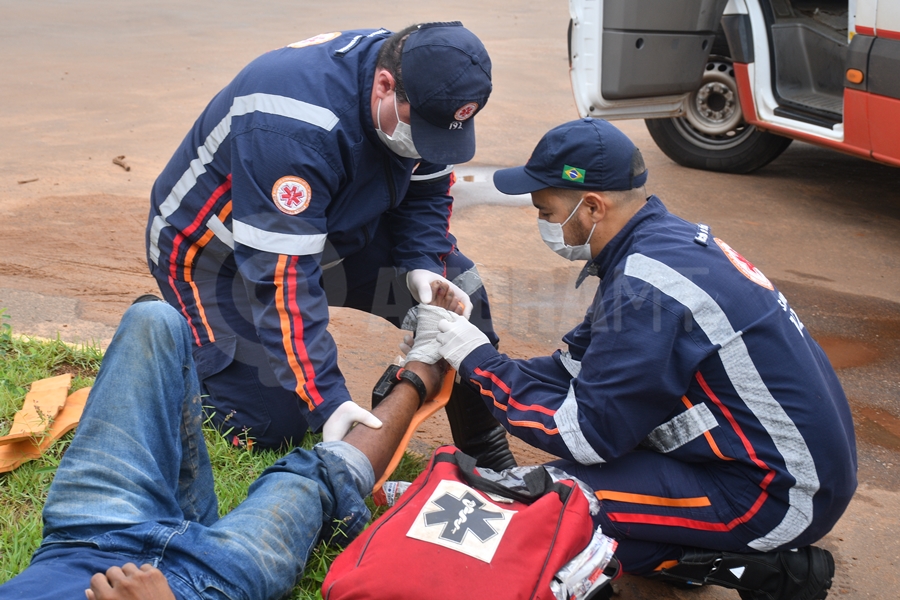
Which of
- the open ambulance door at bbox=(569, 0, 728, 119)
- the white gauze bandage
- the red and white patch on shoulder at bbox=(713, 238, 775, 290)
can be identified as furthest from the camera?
the open ambulance door at bbox=(569, 0, 728, 119)

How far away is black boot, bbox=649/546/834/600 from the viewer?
218 centimetres

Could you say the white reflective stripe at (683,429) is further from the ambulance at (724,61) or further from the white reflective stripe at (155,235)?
the ambulance at (724,61)

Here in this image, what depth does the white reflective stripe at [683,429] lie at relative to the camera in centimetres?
215

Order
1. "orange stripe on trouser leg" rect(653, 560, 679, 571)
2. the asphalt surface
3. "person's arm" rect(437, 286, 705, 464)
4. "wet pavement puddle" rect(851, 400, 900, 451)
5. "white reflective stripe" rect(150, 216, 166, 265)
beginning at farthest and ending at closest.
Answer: the asphalt surface, "wet pavement puddle" rect(851, 400, 900, 451), "white reflective stripe" rect(150, 216, 166, 265), "orange stripe on trouser leg" rect(653, 560, 679, 571), "person's arm" rect(437, 286, 705, 464)

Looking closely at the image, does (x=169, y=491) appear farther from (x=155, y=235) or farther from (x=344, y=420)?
(x=155, y=235)

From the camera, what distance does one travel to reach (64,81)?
8344 millimetres

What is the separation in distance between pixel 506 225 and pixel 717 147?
2130 mm

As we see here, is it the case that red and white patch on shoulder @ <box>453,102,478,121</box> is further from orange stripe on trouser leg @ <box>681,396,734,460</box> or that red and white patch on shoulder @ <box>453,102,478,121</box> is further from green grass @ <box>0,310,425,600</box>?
green grass @ <box>0,310,425,600</box>

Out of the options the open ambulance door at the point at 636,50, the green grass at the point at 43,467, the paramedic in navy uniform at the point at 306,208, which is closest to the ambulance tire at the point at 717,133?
the open ambulance door at the point at 636,50

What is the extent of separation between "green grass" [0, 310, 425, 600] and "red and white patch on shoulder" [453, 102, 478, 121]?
3.92 ft

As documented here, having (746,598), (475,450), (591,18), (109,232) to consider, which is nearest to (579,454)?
(746,598)

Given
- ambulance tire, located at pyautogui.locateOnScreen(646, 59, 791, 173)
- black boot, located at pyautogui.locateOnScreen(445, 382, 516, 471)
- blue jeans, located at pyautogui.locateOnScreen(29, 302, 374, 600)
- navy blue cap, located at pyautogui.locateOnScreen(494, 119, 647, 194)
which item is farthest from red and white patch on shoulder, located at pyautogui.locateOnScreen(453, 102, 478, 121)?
ambulance tire, located at pyautogui.locateOnScreen(646, 59, 791, 173)

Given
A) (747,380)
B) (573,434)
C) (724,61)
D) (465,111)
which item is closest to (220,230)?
(465,111)

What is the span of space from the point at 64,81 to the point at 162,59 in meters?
1.59
